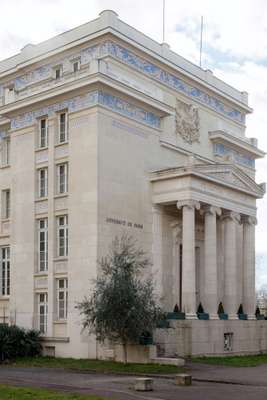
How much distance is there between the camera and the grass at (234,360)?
1367 inches

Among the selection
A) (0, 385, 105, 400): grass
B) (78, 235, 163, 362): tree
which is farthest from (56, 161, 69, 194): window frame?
(0, 385, 105, 400): grass

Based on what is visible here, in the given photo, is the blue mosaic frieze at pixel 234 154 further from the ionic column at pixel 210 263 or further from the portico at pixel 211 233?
the ionic column at pixel 210 263

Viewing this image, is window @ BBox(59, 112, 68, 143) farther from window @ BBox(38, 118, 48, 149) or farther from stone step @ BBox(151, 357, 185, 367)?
stone step @ BBox(151, 357, 185, 367)

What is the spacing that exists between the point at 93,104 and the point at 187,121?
34.6 ft

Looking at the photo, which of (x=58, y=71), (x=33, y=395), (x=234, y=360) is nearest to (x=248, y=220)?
(x=234, y=360)

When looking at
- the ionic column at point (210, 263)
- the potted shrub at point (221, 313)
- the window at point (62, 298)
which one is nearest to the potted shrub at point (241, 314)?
the potted shrub at point (221, 313)

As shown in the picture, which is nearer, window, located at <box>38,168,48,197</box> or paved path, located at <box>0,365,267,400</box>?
paved path, located at <box>0,365,267,400</box>

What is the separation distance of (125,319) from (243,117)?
92.8 feet

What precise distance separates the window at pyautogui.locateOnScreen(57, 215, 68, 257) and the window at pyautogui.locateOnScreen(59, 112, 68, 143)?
449 centimetres

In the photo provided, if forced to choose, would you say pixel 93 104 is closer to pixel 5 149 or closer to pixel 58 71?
pixel 58 71

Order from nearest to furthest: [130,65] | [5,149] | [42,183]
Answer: [42,183] → [130,65] → [5,149]

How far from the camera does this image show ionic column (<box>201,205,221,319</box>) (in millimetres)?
40406

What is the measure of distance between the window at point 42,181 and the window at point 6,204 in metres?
3.63

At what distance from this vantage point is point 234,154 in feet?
171
